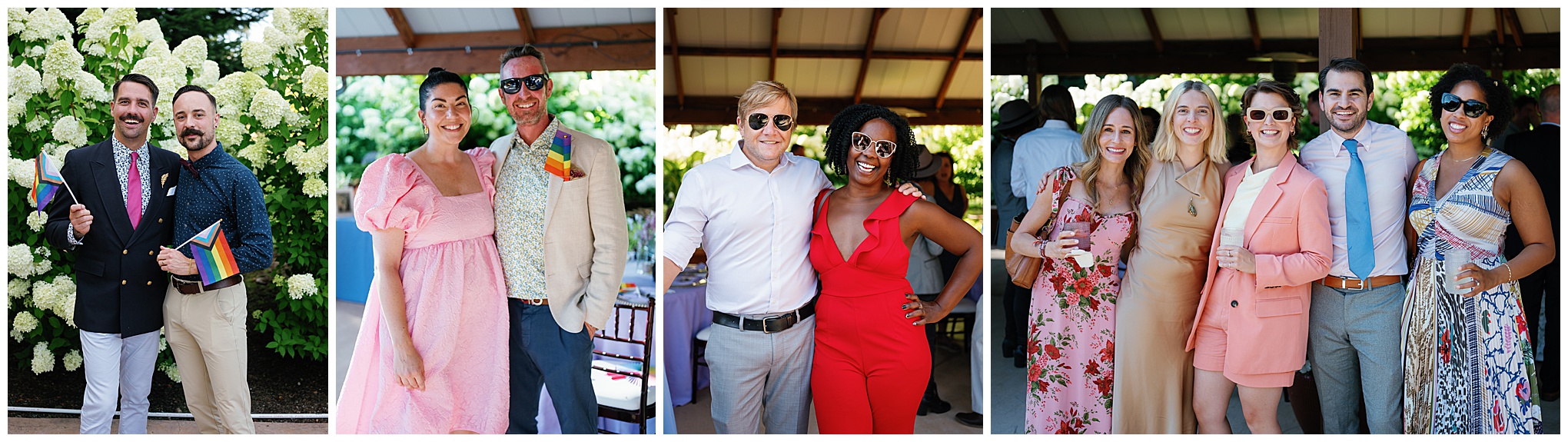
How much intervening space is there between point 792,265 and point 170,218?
7.70ft

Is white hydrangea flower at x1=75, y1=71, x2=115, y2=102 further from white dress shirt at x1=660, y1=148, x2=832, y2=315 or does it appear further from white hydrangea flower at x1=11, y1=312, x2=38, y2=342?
white dress shirt at x1=660, y1=148, x2=832, y2=315

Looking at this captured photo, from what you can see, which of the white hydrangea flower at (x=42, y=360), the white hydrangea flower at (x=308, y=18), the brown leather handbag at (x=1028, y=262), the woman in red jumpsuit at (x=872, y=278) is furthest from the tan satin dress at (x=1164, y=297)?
the white hydrangea flower at (x=42, y=360)

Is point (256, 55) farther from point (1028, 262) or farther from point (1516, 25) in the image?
point (1516, 25)

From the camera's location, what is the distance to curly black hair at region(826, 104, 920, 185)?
3.40 m

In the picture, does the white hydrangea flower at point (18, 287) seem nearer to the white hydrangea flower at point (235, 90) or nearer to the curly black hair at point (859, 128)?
the white hydrangea flower at point (235, 90)

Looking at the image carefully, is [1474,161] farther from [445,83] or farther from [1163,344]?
[445,83]

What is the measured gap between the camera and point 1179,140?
11.1ft

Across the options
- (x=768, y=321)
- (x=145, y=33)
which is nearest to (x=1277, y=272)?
(x=768, y=321)

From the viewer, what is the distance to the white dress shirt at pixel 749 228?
11.0 feet

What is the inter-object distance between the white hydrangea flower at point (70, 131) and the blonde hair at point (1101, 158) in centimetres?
416

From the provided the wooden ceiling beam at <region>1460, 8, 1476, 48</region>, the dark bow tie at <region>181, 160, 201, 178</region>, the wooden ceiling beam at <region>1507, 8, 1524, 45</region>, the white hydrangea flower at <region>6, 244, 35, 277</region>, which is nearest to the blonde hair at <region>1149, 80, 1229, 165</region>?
the dark bow tie at <region>181, 160, 201, 178</region>

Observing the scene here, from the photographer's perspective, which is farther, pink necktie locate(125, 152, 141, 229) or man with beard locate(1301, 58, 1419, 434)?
pink necktie locate(125, 152, 141, 229)

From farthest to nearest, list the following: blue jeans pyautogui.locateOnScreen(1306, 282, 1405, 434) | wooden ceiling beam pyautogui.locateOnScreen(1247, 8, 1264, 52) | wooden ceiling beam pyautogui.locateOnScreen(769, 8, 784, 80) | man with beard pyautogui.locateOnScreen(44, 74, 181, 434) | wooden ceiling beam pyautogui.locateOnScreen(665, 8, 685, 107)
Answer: wooden ceiling beam pyautogui.locateOnScreen(1247, 8, 1264, 52)
wooden ceiling beam pyautogui.locateOnScreen(769, 8, 784, 80)
wooden ceiling beam pyautogui.locateOnScreen(665, 8, 685, 107)
man with beard pyautogui.locateOnScreen(44, 74, 181, 434)
blue jeans pyautogui.locateOnScreen(1306, 282, 1405, 434)

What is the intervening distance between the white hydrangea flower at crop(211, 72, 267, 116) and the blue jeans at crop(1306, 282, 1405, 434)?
4.32m
